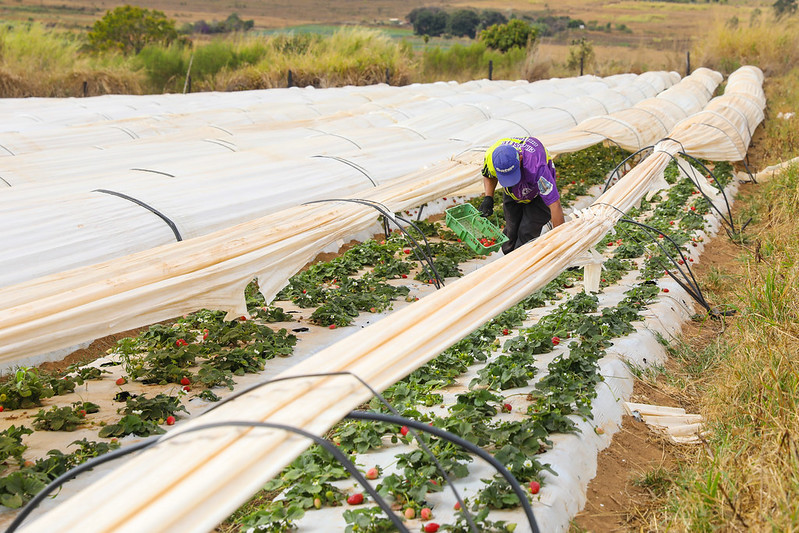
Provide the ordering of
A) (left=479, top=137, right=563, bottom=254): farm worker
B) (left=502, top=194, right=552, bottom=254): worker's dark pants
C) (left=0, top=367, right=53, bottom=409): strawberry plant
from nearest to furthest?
(left=0, top=367, right=53, bottom=409): strawberry plant < (left=479, top=137, right=563, bottom=254): farm worker < (left=502, top=194, right=552, bottom=254): worker's dark pants

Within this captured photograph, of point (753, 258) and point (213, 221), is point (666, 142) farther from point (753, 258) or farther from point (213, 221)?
point (213, 221)

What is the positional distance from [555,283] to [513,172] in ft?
4.71

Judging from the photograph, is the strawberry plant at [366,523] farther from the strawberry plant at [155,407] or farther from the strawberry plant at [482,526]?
the strawberry plant at [155,407]

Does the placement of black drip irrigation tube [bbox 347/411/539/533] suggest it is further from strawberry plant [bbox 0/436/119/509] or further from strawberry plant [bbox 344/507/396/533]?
strawberry plant [bbox 0/436/119/509]

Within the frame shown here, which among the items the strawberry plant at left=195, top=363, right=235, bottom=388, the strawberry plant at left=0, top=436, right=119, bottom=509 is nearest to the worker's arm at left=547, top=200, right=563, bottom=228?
the strawberry plant at left=195, top=363, right=235, bottom=388

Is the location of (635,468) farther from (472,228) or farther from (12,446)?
(472,228)

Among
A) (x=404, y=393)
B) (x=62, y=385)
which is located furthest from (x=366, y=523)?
(x=62, y=385)

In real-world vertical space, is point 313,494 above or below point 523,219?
below

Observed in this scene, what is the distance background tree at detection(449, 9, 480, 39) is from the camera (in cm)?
5578

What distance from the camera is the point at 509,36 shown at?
2847 centimetres

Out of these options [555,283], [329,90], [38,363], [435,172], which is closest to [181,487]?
[38,363]

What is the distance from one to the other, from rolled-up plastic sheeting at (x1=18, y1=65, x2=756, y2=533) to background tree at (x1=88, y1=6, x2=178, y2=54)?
91.4 feet

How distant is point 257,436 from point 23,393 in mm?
3040

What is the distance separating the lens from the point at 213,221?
655cm
